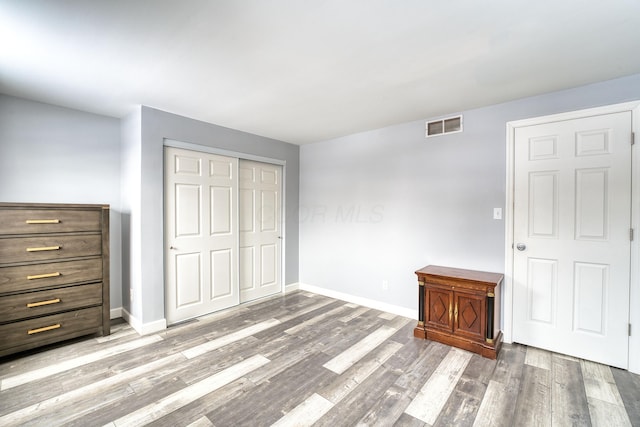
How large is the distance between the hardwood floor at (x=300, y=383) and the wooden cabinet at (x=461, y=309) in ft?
0.39

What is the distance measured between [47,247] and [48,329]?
0.76 meters

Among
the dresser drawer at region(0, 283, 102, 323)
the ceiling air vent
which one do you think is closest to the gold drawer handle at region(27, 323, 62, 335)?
the dresser drawer at region(0, 283, 102, 323)

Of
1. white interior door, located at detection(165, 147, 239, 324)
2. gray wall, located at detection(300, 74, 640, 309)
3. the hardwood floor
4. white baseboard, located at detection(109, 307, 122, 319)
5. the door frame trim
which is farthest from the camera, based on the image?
white baseboard, located at detection(109, 307, 122, 319)

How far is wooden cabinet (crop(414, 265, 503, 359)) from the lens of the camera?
98.7 inches

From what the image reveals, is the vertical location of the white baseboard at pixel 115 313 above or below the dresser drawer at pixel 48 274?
below

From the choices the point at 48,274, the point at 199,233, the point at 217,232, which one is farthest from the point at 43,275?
the point at 217,232

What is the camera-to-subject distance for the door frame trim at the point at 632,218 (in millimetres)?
2225

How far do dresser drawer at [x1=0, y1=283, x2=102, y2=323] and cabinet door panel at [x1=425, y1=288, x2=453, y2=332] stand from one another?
11.2 ft

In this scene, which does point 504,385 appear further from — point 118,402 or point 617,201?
point 118,402

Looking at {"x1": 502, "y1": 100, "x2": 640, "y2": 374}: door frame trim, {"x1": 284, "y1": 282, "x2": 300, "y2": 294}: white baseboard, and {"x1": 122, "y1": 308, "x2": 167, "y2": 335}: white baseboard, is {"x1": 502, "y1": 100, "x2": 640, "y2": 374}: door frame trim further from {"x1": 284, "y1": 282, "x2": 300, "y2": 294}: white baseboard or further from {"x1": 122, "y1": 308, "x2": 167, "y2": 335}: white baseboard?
{"x1": 122, "y1": 308, "x2": 167, "y2": 335}: white baseboard

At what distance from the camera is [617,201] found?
2.30 m

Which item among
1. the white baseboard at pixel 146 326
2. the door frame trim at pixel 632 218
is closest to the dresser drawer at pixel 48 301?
the white baseboard at pixel 146 326

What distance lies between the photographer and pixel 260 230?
4.20m

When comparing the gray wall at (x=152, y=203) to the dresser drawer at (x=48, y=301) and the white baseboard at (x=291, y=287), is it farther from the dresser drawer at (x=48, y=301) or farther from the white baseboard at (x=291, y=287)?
the white baseboard at (x=291, y=287)
